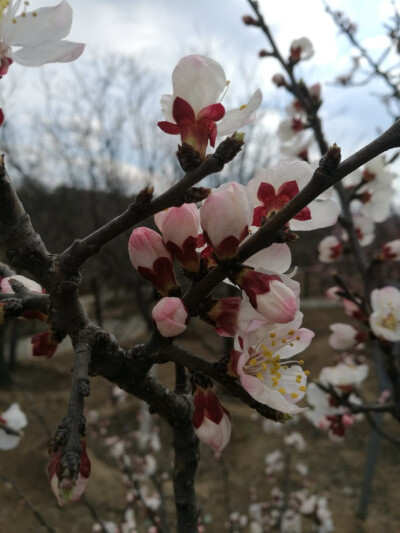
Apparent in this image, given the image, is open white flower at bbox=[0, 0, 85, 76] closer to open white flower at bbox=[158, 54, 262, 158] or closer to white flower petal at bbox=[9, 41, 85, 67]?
white flower petal at bbox=[9, 41, 85, 67]

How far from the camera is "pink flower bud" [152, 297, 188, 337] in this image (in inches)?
21.5

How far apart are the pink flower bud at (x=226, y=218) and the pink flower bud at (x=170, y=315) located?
0.28ft

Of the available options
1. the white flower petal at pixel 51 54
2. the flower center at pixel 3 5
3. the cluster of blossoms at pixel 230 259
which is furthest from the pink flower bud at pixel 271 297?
the flower center at pixel 3 5

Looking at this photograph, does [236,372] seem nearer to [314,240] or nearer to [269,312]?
[269,312]

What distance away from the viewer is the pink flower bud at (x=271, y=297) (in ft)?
1.74

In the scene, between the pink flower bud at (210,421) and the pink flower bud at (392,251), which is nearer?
the pink flower bud at (210,421)

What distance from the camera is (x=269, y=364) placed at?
2.26 ft

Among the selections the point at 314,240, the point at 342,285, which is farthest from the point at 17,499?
the point at 314,240

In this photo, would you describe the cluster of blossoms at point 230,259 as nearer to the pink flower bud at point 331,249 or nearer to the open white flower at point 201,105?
the open white flower at point 201,105

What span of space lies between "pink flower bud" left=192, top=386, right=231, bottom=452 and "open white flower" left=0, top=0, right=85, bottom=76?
1.71 feet

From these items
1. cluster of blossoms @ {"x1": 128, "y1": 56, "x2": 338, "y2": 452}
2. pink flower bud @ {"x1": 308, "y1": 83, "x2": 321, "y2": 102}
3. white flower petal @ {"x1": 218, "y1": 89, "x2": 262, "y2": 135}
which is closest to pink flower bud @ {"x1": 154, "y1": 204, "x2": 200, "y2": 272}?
cluster of blossoms @ {"x1": 128, "y1": 56, "x2": 338, "y2": 452}

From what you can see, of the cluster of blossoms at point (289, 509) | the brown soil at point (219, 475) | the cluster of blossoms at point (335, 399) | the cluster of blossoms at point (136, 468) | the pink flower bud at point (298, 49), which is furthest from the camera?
the brown soil at point (219, 475)

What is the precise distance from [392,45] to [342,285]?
5.40 feet

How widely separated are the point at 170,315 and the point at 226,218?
146 mm
